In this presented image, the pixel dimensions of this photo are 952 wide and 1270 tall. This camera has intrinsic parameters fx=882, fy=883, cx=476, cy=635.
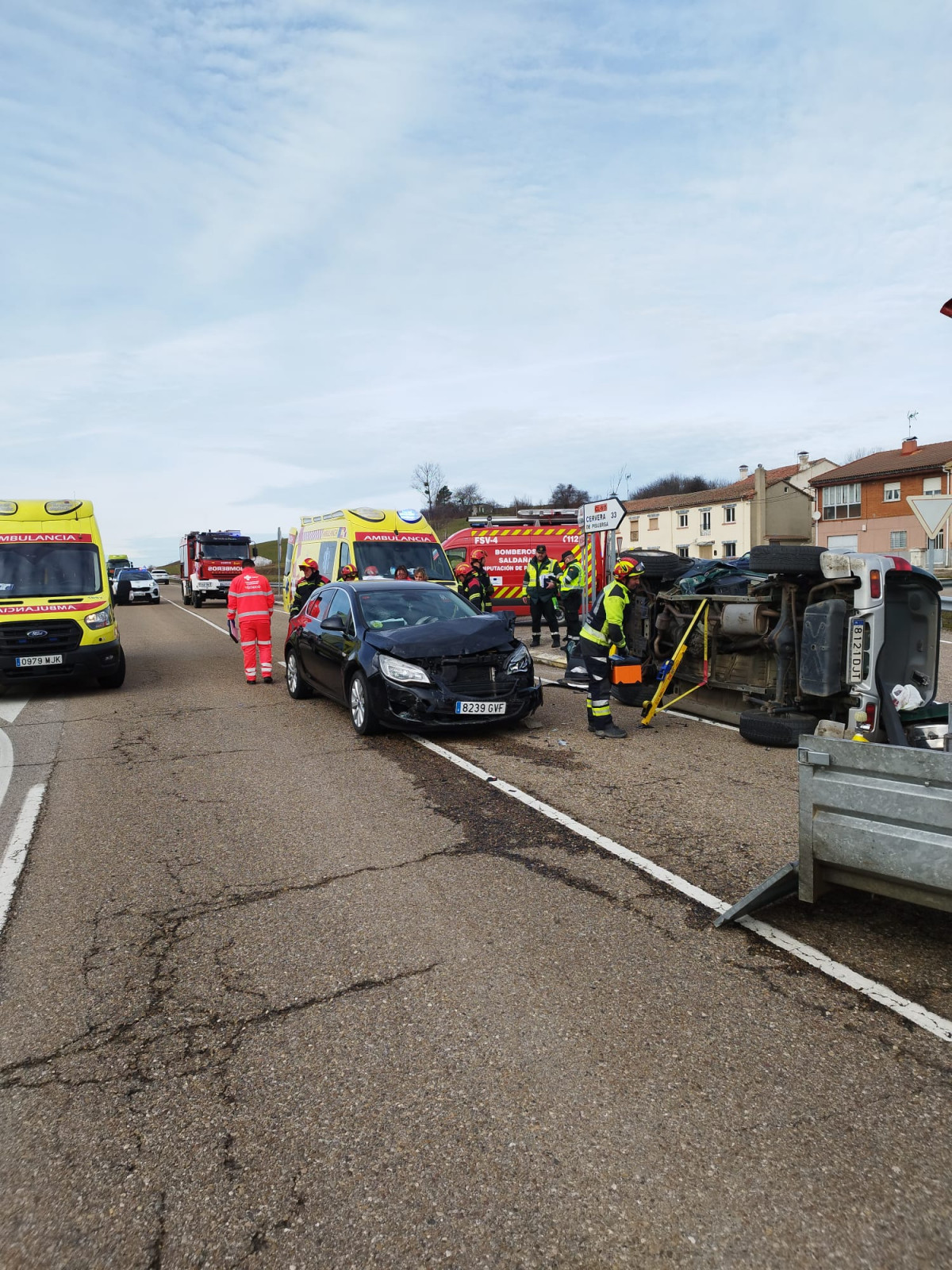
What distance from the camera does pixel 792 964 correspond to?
353cm

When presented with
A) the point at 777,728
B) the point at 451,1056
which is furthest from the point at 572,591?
the point at 451,1056

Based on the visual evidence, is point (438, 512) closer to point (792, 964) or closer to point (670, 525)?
point (670, 525)

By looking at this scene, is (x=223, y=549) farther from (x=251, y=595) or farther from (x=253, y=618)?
(x=253, y=618)

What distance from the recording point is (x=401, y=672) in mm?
7980

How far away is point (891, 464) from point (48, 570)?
50068 mm

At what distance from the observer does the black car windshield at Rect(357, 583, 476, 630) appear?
29.4 ft

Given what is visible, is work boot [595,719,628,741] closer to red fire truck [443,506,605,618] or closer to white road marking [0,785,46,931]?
white road marking [0,785,46,931]

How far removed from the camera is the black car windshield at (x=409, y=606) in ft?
29.4

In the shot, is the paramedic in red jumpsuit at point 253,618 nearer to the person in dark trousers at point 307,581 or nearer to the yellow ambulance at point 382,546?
the person in dark trousers at point 307,581

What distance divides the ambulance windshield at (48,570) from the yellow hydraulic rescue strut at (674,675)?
769 cm

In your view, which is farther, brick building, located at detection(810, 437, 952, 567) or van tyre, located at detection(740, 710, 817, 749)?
brick building, located at detection(810, 437, 952, 567)

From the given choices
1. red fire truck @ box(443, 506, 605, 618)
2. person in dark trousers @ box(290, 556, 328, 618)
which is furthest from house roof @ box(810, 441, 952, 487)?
person in dark trousers @ box(290, 556, 328, 618)

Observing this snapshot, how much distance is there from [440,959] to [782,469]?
231 feet

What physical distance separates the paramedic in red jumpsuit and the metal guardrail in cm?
943
